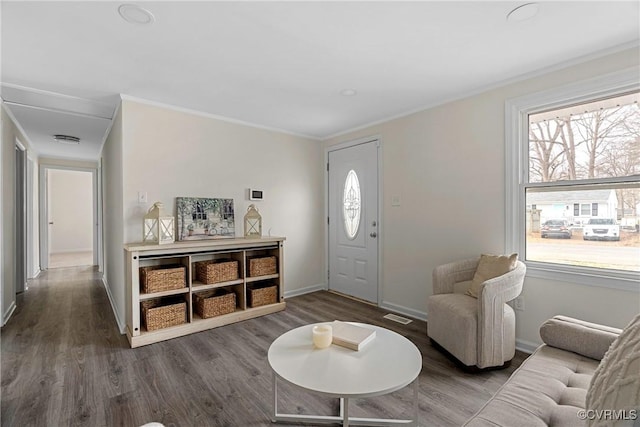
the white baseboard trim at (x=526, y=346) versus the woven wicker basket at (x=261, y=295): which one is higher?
the woven wicker basket at (x=261, y=295)

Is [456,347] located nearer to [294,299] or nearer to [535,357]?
[535,357]

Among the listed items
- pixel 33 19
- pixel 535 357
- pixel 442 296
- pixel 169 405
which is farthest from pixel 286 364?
pixel 33 19

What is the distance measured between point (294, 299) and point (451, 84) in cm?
317

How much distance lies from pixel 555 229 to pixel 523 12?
1.70 metres

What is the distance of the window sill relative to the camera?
6.99ft

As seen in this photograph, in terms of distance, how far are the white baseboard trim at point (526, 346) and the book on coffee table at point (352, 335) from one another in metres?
1.63

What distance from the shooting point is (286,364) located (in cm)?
151

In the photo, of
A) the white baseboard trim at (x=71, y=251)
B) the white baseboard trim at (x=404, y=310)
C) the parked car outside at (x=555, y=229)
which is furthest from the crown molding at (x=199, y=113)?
the white baseboard trim at (x=71, y=251)

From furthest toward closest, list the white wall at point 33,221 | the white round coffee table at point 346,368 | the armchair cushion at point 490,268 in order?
the white wall at point 33,221
the armchair cushion at point 490,268
the white round coffee table at point 346,368

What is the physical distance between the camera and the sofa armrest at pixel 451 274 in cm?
273

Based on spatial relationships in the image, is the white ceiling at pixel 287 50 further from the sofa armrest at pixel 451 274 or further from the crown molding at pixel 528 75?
the sofa armrest at pixel 451 274

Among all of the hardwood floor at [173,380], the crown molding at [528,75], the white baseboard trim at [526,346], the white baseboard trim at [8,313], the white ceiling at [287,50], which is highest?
the white ceiling at [287,50]

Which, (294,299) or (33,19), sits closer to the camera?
(33,19)
